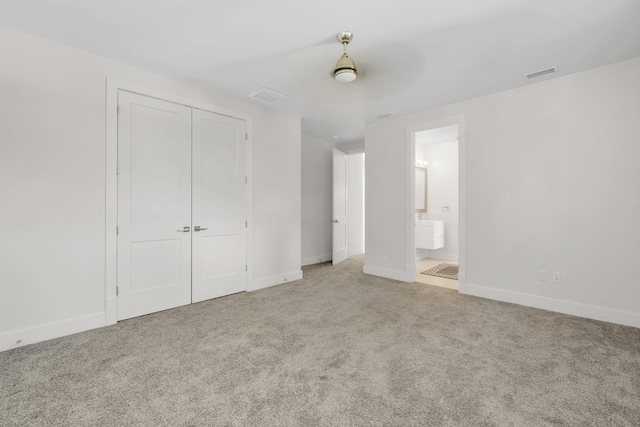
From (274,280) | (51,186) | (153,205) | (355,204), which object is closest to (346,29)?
(153,205)

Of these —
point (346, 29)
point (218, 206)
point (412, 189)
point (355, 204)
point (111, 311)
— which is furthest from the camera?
point (355, 204)

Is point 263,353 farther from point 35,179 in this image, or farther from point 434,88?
point 434,88

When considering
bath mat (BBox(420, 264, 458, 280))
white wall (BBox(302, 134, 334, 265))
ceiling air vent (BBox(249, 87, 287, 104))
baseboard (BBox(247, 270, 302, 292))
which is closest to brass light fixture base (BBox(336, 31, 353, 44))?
ceiling air vent (BBox(249, 87, 287, 104))

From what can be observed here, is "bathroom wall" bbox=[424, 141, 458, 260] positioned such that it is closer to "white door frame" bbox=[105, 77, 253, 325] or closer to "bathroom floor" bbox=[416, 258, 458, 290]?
"bathroom floor" bbox=[416, 258, 458, 290]

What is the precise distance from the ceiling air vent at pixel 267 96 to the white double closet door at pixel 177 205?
0.44 meters

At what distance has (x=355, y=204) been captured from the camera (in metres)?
7.09

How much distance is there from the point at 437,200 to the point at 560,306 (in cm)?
389

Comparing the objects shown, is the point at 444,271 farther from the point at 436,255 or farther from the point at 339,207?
the point at 339,207

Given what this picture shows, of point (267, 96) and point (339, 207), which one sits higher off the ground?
point (267, 96)

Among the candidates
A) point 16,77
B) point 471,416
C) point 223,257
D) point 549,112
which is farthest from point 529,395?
point 16,77

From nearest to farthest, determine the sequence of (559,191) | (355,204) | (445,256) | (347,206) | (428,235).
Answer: (559,191) < (428,235) < (347,206) < (445,256) < (355,204)

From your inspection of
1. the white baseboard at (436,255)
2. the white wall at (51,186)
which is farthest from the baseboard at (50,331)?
the white baseboard at (436,255)

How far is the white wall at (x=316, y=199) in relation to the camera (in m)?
5.96

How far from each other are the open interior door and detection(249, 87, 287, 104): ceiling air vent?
81.9 inches
